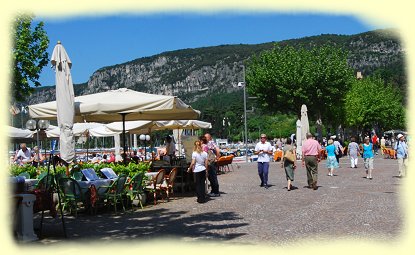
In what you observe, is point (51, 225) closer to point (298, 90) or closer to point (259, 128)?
point (298, 90)

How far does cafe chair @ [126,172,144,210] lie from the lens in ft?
37.8

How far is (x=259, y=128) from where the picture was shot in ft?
387

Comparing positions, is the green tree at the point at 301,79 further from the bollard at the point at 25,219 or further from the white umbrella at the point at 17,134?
the bollard at the point at 25,219

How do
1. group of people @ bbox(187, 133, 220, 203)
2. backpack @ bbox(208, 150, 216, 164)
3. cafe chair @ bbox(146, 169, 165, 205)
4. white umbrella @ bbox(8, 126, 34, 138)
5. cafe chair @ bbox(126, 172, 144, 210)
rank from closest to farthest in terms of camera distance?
cafe chair @ bbox(126, 172, 144, 210)
group of people @ bbox(187, 133, 220, 203)
cafe chair @ bbox(146, 169, 165, 205)
backpack @ bbox(208, 150, 216, 164)
white umbrella @ bbox(8, 126, 34, 138)

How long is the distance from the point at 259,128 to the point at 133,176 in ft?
351

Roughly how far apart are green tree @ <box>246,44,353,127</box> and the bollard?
111 feet

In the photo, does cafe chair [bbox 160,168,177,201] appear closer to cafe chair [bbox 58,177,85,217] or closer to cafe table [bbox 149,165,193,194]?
cafe table [bbox 149,165,193,194]

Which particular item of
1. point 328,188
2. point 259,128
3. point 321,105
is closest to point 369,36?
point 259,128

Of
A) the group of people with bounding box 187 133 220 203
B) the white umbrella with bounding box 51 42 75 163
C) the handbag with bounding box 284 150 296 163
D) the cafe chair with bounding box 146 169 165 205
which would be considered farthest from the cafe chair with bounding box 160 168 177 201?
the handbag with bounding box 284 150 296 163

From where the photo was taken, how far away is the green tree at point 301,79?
→ 4103 centimetres

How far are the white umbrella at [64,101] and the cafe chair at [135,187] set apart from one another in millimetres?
1448

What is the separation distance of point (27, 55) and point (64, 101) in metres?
10.2

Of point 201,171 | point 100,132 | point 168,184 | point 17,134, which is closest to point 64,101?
point 168,184

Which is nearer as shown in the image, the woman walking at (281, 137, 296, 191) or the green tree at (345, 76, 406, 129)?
the woman walking at (281, 137, 296, 191)
